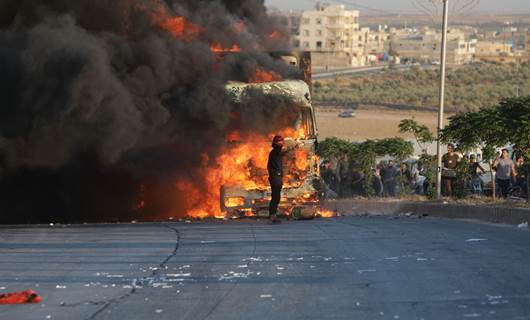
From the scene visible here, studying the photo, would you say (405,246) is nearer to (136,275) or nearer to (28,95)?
(136,275)

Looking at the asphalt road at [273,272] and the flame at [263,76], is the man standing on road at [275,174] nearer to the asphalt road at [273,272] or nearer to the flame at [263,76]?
the asphalt road at [273,272]

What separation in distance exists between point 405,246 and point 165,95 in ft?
32.3

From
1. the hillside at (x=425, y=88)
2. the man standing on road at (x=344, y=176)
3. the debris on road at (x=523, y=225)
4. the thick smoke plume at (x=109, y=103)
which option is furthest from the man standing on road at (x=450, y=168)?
the hillside at (x=425, y=88)

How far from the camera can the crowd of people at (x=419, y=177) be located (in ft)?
87.4

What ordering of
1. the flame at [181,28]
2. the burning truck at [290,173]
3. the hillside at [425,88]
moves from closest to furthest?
the burning truck at [290,173], the flame at [181,28], the hillside at [425,88]

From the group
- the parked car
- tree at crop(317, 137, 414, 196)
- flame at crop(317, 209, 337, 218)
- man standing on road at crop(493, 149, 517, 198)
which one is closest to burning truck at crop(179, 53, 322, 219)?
flame at crop(317, 209, 337, 218)

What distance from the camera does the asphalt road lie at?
415 inches

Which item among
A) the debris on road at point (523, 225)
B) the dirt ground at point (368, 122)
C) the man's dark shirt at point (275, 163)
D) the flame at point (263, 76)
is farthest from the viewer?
the dirt ground at point (368, 122)

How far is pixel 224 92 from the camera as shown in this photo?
23047mm

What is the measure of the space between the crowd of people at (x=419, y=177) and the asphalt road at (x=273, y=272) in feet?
24.7

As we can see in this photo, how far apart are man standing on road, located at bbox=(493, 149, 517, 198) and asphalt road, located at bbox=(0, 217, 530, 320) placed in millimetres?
7126

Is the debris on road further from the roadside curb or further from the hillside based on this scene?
the hillside

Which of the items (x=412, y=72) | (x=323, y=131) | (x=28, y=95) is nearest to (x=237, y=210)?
(x=28, y=95)

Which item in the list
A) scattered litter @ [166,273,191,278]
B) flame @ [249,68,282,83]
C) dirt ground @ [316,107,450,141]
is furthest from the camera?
A: dirt ground @ [316,107,450,141]
